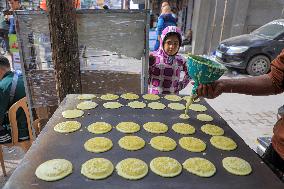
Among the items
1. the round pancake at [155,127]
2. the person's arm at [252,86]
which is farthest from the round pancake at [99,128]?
the person's arm at [252,86]

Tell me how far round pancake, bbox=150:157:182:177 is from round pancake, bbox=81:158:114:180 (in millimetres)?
243

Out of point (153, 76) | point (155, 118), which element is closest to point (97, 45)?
point (153, 76)

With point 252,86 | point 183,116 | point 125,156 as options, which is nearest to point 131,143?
point 125,156

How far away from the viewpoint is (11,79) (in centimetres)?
332

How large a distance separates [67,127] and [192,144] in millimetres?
872

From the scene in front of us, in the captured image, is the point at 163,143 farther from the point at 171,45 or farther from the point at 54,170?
the point at 171,45

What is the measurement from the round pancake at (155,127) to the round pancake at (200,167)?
363mm

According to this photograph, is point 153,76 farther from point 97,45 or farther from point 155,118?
point 155,118

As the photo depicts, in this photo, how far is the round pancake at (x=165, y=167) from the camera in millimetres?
1446

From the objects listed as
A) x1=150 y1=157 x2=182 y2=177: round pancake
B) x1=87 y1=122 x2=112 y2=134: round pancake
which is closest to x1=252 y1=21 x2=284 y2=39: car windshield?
x1=87 y1=122 x2=112 y2=134: round pancake

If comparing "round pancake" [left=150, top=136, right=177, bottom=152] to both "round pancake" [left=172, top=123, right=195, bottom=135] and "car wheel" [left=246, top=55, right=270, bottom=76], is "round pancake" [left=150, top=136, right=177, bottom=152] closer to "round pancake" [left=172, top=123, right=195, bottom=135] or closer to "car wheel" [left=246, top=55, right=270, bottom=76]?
"round pancake" [left=172, top=123, right=195, bottom=135]

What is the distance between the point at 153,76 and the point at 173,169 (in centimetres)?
191

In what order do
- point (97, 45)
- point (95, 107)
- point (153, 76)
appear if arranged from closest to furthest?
point (95, 107), point (97, 45), point (153, 76)

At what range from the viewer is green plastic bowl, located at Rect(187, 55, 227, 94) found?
5.78 feet
